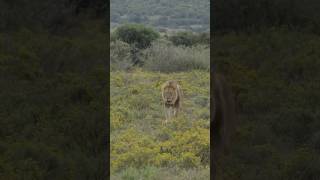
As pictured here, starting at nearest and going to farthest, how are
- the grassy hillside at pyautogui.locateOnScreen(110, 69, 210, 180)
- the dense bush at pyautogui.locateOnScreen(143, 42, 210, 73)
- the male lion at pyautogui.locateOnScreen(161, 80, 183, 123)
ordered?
1. the grassy hillside at pyautogui.locateOnScreen(110, 69, 210, 180)
2. the male lion at pyautogui.locateOnScreen(161, 80, 183, 123)
3. the dense bush at pyautogui.locateOnScreen(143, 42, 210, 73)

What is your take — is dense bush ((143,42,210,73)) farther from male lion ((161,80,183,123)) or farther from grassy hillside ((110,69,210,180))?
male lion ((161,80,183,123))

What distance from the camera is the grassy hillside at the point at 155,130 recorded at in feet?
16.5

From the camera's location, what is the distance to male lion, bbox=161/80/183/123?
17.3 ft

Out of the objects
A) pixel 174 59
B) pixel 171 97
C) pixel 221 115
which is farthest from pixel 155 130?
pixel 221 115

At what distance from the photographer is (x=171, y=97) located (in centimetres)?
533

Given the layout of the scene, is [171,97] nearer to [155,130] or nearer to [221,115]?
[155,130]

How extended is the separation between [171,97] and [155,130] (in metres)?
0.30

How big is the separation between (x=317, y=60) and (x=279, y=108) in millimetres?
660

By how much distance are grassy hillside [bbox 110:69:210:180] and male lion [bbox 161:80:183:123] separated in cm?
6

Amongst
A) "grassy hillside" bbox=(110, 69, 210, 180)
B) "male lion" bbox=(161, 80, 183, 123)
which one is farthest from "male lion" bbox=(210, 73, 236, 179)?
"male lion" bbox=(161, 80, 183, 123)
